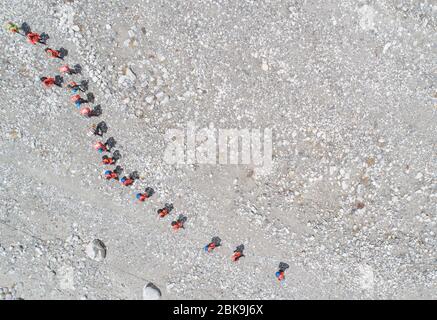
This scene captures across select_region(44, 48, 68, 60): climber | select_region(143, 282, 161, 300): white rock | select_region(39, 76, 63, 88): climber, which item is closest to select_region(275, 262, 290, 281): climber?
select_region(143, 282, 161, 300): white rock

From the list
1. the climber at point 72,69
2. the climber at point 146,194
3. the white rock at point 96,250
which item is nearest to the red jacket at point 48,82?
the climber at point 72,69

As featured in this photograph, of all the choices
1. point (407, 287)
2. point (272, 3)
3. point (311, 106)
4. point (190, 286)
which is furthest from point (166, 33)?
point (407, 287)

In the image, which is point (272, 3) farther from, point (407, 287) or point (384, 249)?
point (407, 287)

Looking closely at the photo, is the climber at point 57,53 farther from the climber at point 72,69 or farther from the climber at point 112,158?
the climber at point 112,158

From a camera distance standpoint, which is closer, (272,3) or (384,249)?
(272,3)

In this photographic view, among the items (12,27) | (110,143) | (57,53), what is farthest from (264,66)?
(12,27)

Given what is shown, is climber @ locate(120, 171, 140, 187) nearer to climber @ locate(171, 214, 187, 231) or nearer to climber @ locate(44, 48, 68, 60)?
climber @ locate(171, 214, 187, 231)
